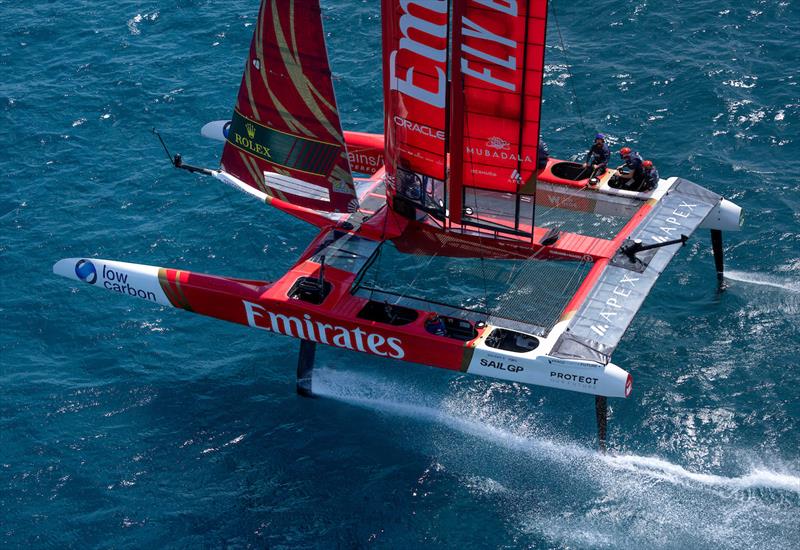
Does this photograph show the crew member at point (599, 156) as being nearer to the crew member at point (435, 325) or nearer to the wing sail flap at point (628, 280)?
the wing sail flap at point (628, 280)

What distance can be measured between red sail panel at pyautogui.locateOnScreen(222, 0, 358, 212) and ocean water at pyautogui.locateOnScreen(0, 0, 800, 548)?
13.5 feet

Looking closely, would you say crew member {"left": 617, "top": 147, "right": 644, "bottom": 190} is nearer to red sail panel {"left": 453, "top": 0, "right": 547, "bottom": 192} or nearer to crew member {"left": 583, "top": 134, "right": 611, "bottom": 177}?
crew member {"left": 583, "top": 134, "right": 611, "bottom": 177}

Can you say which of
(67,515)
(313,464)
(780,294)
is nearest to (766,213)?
(780,294)

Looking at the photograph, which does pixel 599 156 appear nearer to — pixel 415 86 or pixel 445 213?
pixel 445 213

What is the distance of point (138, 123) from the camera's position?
36.6 meters

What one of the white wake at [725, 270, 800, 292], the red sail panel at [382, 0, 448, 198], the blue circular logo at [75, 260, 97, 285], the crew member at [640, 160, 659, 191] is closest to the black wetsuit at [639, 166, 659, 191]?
the crew member at [640, 160, 659, 191]

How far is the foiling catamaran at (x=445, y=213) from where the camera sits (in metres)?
23.2

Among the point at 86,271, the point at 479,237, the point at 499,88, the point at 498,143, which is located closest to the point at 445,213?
the point at 479,237

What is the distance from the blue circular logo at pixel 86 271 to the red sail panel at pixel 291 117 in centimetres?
457

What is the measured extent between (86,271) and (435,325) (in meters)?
9.31

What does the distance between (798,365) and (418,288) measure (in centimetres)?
1021

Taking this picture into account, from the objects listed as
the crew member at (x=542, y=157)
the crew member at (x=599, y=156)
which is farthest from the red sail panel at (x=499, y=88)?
the crew member at (x=599, y=156)

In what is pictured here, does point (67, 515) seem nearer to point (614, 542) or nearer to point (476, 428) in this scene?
point (476, 428)

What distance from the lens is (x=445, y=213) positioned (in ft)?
85.2
